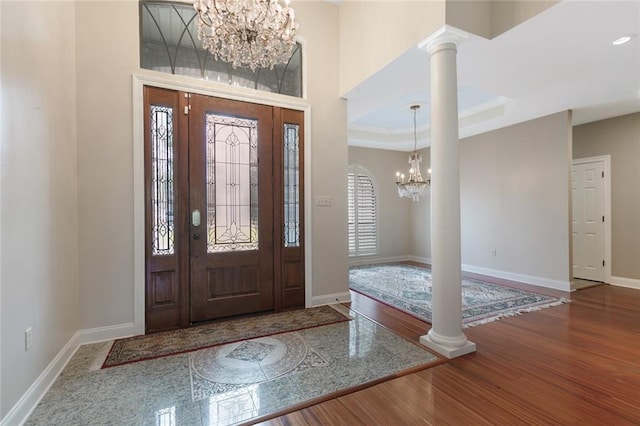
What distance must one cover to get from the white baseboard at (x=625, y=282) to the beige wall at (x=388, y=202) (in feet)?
12.0

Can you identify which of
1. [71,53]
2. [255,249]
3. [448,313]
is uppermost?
[71,53]

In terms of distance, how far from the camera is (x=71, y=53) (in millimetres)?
2656

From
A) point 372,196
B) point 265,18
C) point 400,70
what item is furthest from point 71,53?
point 372,196

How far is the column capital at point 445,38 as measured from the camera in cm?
253

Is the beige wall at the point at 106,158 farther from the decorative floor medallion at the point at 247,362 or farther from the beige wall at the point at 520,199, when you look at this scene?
the beige wall at the point at 520,199

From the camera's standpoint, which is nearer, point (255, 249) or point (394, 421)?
point (394, 421)

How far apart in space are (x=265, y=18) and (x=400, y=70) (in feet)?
5.52

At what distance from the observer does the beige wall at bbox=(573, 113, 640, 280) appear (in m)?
4.67

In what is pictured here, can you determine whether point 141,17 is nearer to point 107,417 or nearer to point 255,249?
point 255,249

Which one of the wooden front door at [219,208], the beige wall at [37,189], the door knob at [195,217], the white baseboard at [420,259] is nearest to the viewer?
the beige wall at [37,189]

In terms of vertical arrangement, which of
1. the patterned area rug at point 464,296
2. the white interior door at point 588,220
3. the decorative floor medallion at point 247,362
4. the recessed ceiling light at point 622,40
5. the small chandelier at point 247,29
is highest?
the recessed ceiling light at point 622,40

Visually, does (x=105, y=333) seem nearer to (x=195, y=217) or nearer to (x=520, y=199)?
(x=195, y=217)

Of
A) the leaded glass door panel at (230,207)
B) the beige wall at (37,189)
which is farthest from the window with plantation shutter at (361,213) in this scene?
the beige wall at (37,189)

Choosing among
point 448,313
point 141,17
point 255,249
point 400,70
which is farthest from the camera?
point 255,249
